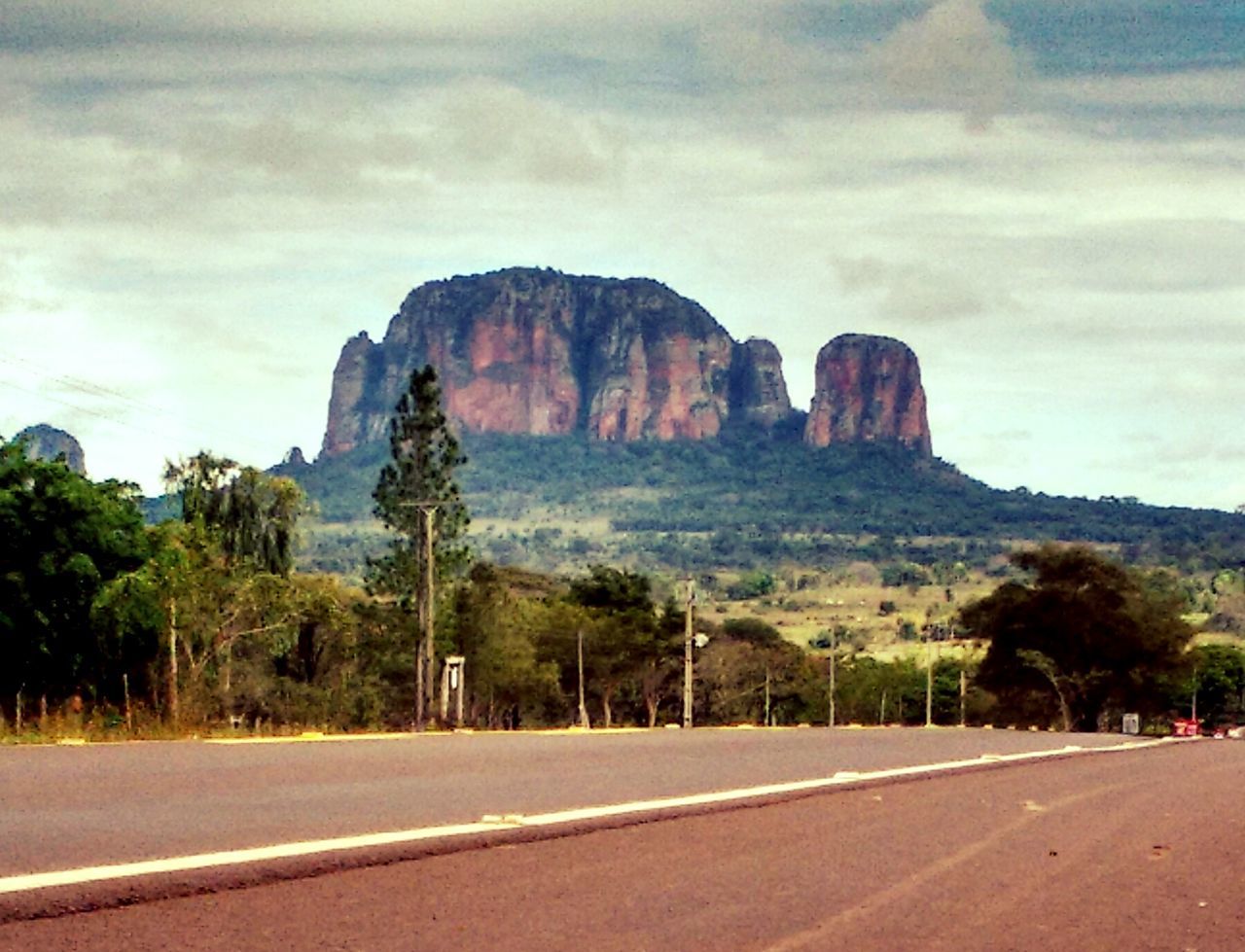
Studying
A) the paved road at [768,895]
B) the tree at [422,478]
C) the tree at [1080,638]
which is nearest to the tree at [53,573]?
the paved road at [768,895]

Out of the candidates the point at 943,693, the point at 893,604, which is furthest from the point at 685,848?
the point at 893,604

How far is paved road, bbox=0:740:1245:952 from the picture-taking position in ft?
24.4

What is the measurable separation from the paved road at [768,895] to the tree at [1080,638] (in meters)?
70.0

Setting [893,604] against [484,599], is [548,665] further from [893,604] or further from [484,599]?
[893,604]

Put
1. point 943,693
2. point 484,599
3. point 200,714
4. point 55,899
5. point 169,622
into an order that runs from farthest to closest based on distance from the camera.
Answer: point 943,693 < point 484,599 < point 169,622 < point 200,714 < point 55,899

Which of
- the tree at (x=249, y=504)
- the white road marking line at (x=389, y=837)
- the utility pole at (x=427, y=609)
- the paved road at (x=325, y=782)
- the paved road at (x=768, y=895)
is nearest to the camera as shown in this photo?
the paved road at (x=768, y=895)

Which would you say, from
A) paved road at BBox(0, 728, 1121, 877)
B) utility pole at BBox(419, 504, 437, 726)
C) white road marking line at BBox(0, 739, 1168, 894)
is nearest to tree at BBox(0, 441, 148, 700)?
utility pole at BBox(419, 504, 437, 726)

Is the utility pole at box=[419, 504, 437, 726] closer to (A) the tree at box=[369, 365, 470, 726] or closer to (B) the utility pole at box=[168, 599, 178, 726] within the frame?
(B) the utility pole at box=[168, 599, 178, 726]

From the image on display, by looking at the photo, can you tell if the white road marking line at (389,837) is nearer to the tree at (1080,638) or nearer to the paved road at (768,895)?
the paved road at (768,895)

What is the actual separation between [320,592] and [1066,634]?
35.4 m

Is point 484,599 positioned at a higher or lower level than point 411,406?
lower

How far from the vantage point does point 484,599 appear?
3501 inches

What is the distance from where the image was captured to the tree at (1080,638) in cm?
8219

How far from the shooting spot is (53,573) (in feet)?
140
